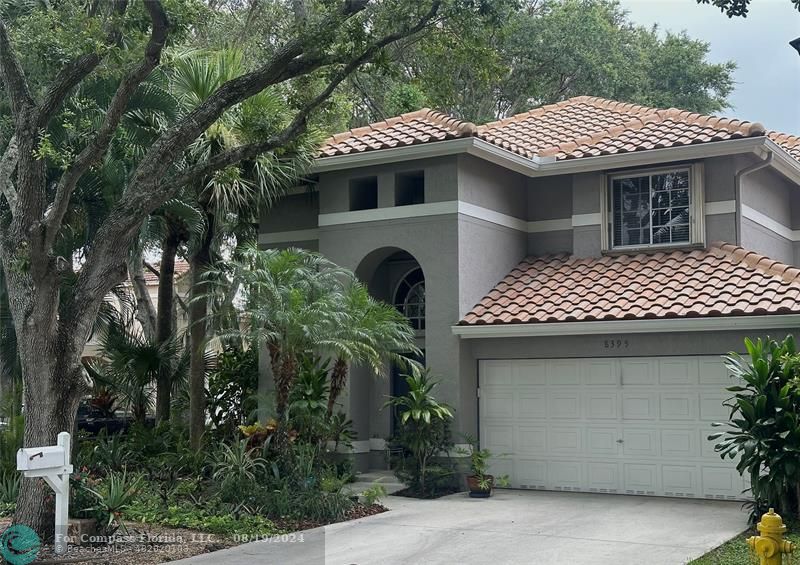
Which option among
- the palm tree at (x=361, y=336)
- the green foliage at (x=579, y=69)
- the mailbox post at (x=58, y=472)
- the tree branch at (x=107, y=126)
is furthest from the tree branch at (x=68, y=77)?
the green foliage at (x=579, y=69)

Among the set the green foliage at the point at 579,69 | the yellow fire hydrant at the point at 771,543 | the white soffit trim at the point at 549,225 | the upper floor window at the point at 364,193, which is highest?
the green foliage at the point at 579,69

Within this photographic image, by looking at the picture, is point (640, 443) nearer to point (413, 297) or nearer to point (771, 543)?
point (413, 297)

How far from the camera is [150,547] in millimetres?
11664

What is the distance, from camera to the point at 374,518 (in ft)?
45.7

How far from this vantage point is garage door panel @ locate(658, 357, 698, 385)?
1547cm

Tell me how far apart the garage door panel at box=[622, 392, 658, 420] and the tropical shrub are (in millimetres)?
2798

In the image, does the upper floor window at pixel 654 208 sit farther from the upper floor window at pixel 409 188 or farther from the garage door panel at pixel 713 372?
the upper floor window at pixel 409 188

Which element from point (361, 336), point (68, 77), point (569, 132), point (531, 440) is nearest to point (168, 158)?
Answer: point (68, 77)

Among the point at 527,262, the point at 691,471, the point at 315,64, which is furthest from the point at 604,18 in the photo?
the point at 315,64

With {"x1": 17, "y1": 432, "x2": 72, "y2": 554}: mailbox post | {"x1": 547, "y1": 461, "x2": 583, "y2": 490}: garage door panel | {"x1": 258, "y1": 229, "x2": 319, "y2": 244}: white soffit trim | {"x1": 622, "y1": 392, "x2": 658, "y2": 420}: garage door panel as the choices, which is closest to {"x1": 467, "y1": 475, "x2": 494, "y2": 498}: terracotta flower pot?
{"x1": 547, "y1": 461, "x2": 583, "y2": 490}: garage door panel

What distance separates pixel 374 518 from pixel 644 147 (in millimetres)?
7990

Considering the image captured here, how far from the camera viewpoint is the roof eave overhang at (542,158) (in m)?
16.7

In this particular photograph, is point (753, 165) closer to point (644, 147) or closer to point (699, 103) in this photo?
point (644, 147)

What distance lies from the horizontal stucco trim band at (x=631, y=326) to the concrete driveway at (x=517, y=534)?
8.54ft
